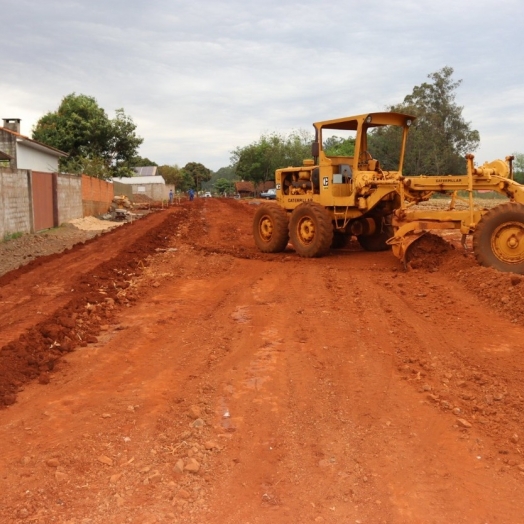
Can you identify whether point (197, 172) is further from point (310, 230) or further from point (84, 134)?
point (310, 230)

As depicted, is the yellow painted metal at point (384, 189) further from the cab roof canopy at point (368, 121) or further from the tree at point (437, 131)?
the tree at point (437, 131)

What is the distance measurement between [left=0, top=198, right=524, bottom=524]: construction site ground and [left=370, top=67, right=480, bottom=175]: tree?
4804 centimetres

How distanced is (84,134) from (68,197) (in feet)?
68.8

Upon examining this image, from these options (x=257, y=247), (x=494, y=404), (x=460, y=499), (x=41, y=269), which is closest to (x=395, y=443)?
(x=460, y=499)

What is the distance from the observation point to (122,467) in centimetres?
390

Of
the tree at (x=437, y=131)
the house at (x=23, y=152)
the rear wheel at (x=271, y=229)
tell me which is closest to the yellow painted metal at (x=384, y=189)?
the rear wheel at (x=271, y=229)

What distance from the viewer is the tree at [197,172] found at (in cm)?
11802

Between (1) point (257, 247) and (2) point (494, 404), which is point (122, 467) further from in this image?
(1) point (257, 247)

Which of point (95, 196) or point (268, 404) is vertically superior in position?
point (95, 196)

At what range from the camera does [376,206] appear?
1305cm

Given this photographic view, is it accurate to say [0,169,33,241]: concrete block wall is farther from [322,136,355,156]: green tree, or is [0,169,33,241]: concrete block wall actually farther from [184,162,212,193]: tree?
[184,162,212,193]: tree

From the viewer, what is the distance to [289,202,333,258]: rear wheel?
1270 centimetres

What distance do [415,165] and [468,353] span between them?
172 ft

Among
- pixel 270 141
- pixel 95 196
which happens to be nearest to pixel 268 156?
pixel 270 141
